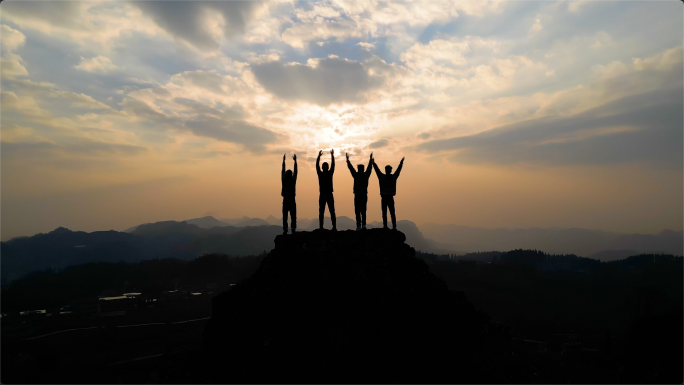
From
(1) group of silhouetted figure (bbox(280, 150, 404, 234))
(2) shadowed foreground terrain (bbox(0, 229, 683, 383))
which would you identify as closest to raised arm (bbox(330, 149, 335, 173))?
(1) group of silhouetted figure (bbox(280, 150, 404, 234))

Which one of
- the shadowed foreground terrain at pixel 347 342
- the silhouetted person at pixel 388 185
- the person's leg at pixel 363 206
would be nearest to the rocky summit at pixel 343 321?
the shadowed foreground terrain at pixel 347 342

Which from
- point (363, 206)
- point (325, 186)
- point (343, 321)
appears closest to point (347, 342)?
point (343, 321)

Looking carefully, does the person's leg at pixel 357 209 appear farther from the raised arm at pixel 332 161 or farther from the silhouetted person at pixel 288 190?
the silhouetted person at pixel 288 190

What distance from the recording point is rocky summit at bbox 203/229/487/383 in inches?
454

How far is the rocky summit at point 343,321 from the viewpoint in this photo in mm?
11531

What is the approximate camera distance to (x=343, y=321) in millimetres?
12320

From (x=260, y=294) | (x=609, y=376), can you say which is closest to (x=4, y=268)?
(x=260, y=294)

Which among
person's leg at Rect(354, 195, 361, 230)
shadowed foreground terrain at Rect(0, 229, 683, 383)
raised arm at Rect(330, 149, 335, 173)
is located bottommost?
shadowed foreground terrain at Rect(0, 229, 683, 383)

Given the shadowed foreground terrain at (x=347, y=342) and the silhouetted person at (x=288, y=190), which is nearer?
the shadowed foreground terrain at (x=347, y=342)

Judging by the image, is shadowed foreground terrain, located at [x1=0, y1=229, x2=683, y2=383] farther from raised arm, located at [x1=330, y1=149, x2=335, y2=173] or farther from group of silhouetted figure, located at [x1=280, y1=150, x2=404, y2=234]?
raised arm, located at [x1=330, y1=149, x2=335, y2=173]

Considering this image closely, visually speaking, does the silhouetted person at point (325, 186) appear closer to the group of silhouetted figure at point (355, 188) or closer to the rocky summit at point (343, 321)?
the group of silhouetted figure at point (355, 188)

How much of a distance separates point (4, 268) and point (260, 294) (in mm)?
251585

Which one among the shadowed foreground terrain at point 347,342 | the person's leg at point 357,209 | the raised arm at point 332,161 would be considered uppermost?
the raised arm at point 332,161

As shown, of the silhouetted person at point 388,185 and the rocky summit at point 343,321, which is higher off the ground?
the silhouetted person at point 388,185
